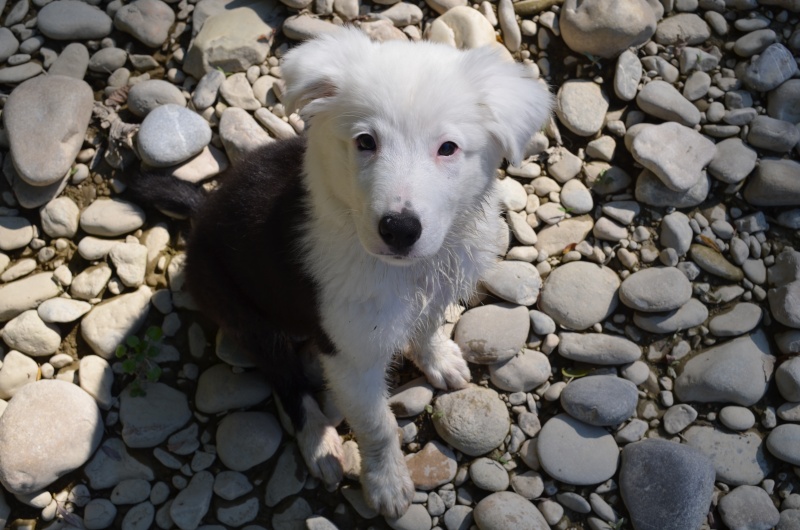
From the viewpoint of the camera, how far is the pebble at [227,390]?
3695 millimetres

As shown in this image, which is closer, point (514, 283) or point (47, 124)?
point (514, 283)

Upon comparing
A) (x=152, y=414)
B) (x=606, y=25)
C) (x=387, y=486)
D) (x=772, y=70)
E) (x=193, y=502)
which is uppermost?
(x=606, y=25)

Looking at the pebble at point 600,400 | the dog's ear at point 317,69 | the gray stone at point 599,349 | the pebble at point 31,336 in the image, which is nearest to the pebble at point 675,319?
the gray stone at point 599,349

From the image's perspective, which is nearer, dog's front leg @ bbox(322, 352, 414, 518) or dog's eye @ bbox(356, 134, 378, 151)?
dog's eye @ bbox(356, 134, 378, 151)

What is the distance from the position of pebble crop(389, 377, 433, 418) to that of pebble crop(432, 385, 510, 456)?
2.6 inches

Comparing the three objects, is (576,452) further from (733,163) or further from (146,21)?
(146,21)

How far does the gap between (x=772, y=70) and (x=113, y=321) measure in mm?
4392

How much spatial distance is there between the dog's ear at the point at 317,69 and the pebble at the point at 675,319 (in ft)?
7.46

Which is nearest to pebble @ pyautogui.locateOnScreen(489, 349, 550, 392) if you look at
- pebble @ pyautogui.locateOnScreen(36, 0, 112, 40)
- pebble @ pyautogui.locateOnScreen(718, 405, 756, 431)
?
pebble @ pyautogui.locateOnScreen(718, 405, 756, 431)

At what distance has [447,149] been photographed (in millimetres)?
2449

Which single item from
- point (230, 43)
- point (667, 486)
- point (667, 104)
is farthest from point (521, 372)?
point (230, 43)

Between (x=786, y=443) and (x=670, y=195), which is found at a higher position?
(x=670, y=195)

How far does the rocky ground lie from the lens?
3.45 meters

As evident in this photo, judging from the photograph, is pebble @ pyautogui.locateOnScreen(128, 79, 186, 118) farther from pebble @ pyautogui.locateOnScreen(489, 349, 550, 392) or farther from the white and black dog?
pebble @ pyautogui.locateOnScreen(489, 349, 550, 392)
